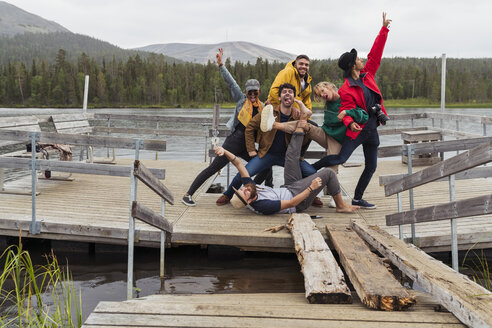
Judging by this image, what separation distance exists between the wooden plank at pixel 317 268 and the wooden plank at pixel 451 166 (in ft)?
3.03

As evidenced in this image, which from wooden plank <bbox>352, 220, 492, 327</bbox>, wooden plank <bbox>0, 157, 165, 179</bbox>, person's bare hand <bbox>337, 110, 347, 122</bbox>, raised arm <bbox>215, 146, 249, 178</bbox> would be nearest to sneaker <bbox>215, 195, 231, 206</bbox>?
raised arm <bbox>215, 146, 249, 178</bbox>

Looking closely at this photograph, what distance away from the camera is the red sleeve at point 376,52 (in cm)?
534

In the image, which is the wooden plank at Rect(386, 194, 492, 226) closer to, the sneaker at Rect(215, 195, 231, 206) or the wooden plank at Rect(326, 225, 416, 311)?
the wooden plank at Rect(326, 225, 416, 311)

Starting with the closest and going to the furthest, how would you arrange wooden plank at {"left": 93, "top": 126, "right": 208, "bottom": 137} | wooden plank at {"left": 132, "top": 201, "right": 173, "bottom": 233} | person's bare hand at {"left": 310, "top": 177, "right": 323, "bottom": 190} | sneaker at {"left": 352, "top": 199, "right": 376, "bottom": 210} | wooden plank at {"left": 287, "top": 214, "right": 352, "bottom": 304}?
wooden plank at {"left": 287, "top": 214, "right": 352, "bottom": 304} → wooden plank at {"left": 132, "top": 201, "right": 173, "bottom": 233} → person's bare hand at {"left": 310, "top": 177, "right": 323, "bottom": 190} → sneaker at {"left": 352, "top": 199, "right": 376, "bottom": 210} → wooden plank at {"left": 93, "top": 126, "right": 208, "bottom": 137}

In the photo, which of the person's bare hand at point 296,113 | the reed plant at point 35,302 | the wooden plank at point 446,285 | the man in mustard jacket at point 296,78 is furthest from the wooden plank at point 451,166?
the reed plant at point 35,302

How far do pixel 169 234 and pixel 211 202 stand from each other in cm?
174

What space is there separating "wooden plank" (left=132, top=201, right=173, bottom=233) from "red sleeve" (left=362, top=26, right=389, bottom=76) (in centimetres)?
307

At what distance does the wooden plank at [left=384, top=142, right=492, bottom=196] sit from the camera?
8.61ft

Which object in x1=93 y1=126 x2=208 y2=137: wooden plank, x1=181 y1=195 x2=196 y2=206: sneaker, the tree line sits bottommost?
x1=181 y1=195 x2=196 y2=206: sneaker

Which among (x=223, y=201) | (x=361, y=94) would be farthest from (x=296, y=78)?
(x=223, y=201)

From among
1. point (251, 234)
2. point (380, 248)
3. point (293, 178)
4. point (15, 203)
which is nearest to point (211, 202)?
point (293, 178)

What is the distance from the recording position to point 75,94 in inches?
4139

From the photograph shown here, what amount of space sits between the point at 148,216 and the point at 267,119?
227 cm

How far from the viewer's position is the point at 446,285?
265 cm
